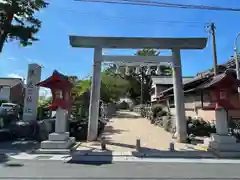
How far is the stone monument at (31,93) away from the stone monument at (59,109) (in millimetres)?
4388

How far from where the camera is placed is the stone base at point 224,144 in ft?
33.8

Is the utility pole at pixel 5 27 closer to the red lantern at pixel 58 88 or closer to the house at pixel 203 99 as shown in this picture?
the red lantern at pixel 58 88

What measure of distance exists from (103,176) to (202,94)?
489 inches

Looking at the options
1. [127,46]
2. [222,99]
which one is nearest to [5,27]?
[127,46]

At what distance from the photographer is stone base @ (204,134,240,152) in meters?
10.3

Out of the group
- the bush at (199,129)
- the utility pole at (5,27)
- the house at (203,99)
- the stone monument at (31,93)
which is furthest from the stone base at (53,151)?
the utility pole at (5,27)

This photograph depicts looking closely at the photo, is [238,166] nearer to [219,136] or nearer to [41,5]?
[219,136]

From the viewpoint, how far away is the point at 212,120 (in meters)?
15.8

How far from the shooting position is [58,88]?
11352 mm

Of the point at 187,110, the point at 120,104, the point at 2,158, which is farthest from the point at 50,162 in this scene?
the point at 120,104

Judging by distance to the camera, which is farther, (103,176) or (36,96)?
(36,96)

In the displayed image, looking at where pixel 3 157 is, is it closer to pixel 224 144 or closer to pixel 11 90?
pixel 224 144

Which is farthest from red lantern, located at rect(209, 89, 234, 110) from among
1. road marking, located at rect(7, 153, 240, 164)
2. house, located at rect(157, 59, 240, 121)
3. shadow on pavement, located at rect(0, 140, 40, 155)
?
shadow on pavement, located at rect(0, 140, 40, 155)

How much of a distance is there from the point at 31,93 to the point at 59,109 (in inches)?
197
